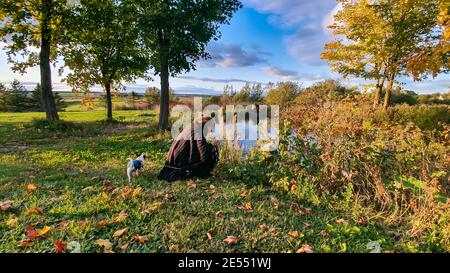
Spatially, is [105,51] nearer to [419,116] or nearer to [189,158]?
[189,158]

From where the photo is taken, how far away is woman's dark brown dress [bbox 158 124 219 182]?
5273mm

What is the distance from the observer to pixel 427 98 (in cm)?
3089

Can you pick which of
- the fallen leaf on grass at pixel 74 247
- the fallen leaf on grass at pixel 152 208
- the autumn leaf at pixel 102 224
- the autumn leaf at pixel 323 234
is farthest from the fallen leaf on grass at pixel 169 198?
the autumn leaf at pixel 323 234

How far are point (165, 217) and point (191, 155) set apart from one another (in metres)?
1.90

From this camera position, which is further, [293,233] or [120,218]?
[120,218]

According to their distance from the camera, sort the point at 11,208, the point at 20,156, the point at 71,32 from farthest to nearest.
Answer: the point at 71,32 → the point at 20,156 → the point at 11,208

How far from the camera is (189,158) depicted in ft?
17.5

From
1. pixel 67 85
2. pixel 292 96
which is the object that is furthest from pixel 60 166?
pixel 292 96

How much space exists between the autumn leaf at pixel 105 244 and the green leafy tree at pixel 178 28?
30.0ft

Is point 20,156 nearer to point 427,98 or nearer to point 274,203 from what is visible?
point 274,203

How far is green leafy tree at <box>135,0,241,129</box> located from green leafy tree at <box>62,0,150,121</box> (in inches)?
127

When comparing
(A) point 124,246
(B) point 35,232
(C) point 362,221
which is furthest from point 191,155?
(C) point 362,221

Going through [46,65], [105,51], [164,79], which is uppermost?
[105,51]
